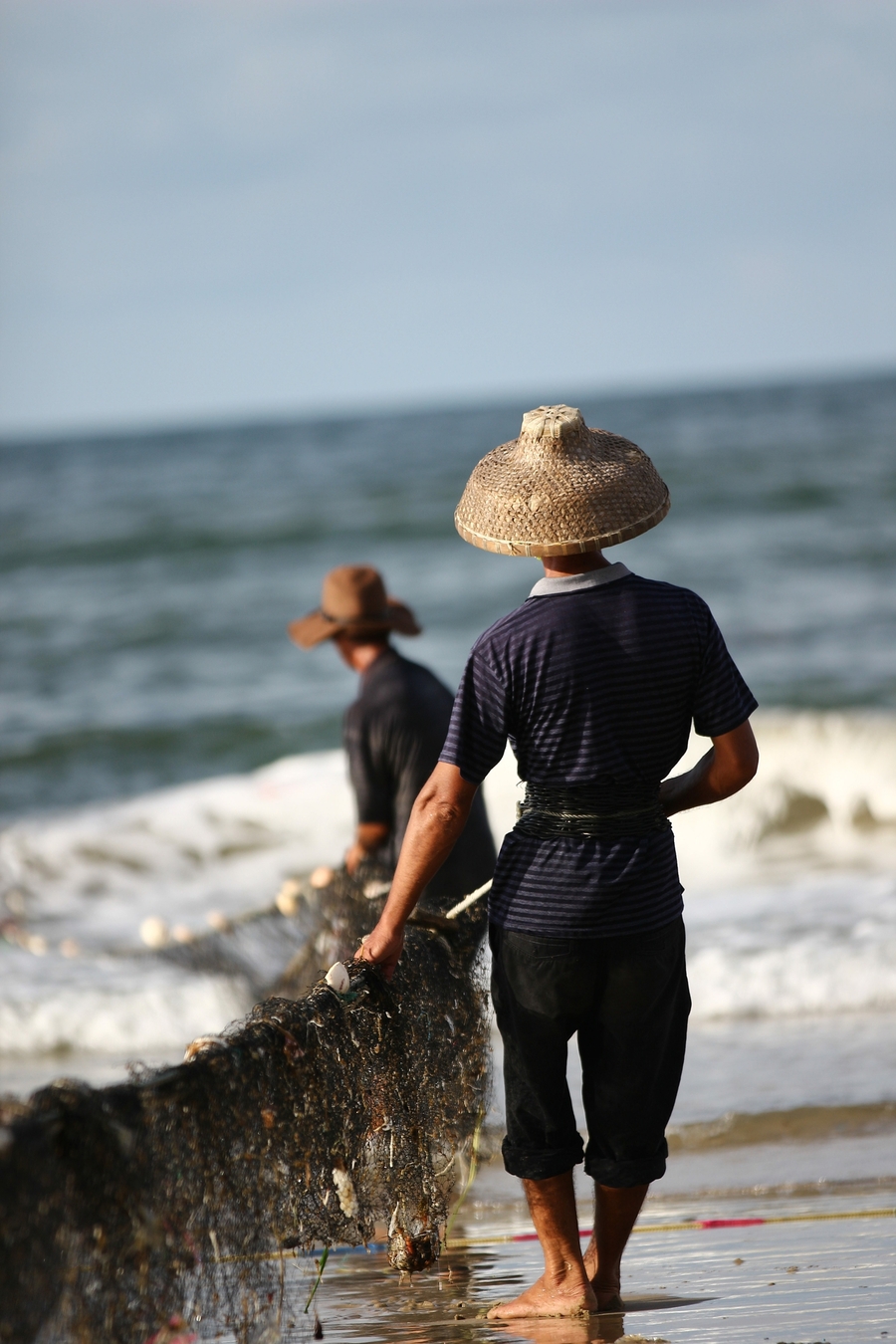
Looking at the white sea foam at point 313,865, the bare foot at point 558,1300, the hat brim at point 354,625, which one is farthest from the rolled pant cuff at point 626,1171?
the white sea foam at point 313,865

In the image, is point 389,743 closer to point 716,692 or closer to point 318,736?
point 716,692

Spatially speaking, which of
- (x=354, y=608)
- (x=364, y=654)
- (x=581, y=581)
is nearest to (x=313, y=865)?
(x=364, y=654)

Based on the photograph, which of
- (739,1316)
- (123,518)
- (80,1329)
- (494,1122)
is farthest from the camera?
(123,518)

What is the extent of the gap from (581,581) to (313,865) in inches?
304

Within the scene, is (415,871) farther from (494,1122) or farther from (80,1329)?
(494,1122)

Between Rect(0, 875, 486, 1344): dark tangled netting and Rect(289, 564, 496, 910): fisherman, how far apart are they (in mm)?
716

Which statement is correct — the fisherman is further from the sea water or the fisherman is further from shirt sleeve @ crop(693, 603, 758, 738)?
shirt sleeve @ crop(693, 603, 758, 738)

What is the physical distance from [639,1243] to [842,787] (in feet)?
23.9

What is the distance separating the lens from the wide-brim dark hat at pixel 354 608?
4.21m

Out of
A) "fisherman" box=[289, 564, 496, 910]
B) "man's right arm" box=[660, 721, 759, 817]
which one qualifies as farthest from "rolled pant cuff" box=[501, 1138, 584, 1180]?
"fisherman" box=[289, 564, 496, 910]

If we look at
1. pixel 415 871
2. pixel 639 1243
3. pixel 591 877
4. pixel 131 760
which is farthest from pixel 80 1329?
pixel 131 760

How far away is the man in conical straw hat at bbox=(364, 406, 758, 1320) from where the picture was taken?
98.1 inches

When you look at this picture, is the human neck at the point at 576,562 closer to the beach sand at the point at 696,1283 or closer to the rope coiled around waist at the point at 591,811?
→ the rope coiled around waist at the point at 591,811

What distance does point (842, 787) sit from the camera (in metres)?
10.4
